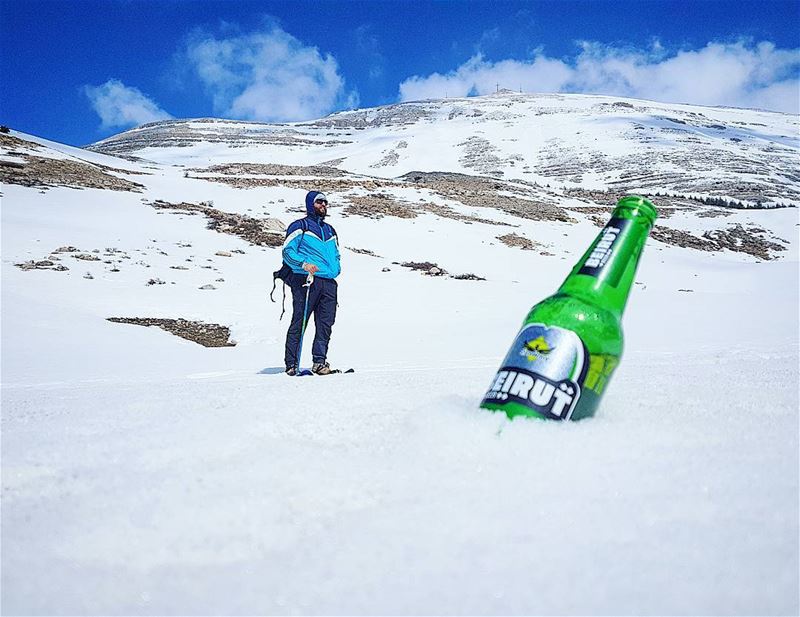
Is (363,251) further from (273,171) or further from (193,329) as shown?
(273,171)

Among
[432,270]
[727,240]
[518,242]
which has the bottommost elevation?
[432,270]

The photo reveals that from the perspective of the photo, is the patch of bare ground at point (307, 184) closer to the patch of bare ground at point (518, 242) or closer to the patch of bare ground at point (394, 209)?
the patch of bare ground at point (394, 209)

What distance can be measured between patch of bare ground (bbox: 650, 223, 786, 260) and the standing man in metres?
14.4

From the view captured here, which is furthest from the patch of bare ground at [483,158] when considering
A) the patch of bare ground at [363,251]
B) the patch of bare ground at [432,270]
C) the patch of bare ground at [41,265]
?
the patch of bare ground at [41,265]

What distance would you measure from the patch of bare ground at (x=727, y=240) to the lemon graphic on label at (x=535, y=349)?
633 inches

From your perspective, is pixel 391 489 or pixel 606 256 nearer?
pixel 391 489

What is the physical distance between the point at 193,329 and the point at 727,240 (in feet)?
53.9

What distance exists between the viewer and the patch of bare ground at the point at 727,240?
1536 cm

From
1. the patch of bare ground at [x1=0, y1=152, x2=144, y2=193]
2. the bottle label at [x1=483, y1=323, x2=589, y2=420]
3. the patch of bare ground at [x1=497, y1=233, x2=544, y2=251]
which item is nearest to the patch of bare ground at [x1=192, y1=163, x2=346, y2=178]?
the patch of bare ground at [x1=0, y1=152, x2=144, y2=193]

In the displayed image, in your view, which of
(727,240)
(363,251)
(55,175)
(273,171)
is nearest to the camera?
(363,251)

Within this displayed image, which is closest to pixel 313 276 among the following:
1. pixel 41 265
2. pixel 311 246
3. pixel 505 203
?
pixel 311 246

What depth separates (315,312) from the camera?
12.9ft

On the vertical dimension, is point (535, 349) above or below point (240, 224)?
above

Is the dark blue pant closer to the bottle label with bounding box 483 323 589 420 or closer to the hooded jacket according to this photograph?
the hooded jacket
